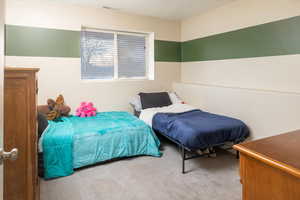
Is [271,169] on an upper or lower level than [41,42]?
lower

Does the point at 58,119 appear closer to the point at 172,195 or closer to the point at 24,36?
the point at 24,36

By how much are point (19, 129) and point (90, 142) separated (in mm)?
1167

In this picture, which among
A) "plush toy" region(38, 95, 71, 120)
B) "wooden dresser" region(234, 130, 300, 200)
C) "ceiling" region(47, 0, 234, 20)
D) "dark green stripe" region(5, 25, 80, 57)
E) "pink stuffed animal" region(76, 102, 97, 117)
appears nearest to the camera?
"wooden dresser" region(234, 130, 300, 200)

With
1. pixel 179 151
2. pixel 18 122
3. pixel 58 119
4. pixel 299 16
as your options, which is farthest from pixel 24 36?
pixel 299 16

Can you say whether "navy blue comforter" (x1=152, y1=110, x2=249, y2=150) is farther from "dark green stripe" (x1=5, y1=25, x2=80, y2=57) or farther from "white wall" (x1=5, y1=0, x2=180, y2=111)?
"dark green stripe" (x1=5, y1=25, x2=80, y2=57)

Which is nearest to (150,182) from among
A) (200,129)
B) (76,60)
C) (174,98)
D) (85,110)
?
(200,129)

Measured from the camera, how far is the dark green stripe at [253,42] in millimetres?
2469

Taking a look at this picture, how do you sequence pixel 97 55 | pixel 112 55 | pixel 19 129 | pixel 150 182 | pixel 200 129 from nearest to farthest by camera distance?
1. pixel 19 129
2. pixel 150 182
3. pixel 200 129
4. pixel 97 55
5. pixel 112 55

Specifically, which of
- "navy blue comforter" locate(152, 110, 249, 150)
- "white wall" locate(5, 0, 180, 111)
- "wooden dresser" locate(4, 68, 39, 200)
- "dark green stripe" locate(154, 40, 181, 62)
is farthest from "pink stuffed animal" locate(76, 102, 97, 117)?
"wooden dresser" locate(4, 68, 39, 200)

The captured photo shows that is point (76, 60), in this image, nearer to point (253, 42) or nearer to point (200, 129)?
point (200, 129)

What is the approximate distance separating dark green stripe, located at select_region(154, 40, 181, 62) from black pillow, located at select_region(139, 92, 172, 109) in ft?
2.60

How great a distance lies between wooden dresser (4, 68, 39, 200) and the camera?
4.63 ft

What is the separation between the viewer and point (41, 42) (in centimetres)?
312

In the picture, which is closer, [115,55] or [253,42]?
[253,42]
